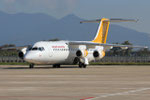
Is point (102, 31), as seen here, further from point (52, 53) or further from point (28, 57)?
point (28, 57)

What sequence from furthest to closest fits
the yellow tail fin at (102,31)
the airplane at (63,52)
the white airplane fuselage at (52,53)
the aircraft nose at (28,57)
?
the yellow tail fin at (102,31) < the airplane at (63,52) < the white airplane fuselage at (52,53) < the aircraft nose at (28,57)

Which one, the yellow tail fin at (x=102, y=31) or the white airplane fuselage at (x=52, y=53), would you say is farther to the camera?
the yellow tail fin at (x=102, y=31)

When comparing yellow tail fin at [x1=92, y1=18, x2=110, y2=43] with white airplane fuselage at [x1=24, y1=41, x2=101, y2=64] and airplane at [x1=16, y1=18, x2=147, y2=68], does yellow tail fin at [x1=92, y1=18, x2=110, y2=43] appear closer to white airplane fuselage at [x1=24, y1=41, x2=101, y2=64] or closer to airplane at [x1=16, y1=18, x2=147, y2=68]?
airplane at [x1=16, y1=18, x2=147, y2=68]

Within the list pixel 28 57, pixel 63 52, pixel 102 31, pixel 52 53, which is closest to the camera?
pixel 28 57

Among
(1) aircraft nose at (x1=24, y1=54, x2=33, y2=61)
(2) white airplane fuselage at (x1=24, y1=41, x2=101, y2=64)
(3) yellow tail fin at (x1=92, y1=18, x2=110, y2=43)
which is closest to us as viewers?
(1) aircraft nose at (x1=24, y1=54, x2=33, y2=61)

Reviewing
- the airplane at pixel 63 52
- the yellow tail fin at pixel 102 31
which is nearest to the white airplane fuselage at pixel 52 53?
the airplane at pixel 63 52

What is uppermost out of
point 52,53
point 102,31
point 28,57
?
point 102,31

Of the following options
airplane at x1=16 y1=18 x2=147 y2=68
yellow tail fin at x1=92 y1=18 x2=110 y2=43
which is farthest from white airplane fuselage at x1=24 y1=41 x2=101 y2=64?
yellow tail fin at x1=92 y1=18 x2=110 y2=43

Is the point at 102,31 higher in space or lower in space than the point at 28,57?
higher

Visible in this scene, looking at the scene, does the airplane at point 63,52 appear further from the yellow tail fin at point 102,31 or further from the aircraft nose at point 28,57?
the yellow tail fin at point 102,31

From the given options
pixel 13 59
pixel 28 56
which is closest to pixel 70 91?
pixel 28 56

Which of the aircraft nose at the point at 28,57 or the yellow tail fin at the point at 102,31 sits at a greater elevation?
the yellow tail fin at the point at 102,31

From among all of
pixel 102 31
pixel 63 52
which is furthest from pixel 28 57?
pixel 102 31

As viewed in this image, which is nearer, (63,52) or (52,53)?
(52,53)
